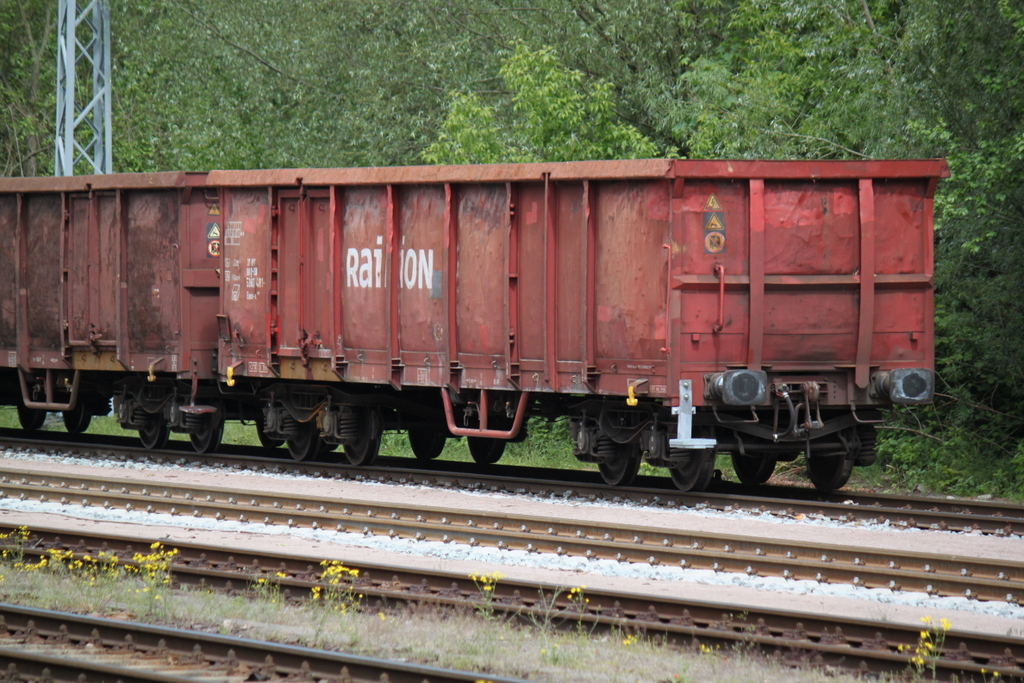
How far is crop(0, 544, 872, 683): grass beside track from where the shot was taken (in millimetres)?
6109

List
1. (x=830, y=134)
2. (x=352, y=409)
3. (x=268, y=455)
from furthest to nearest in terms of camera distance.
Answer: (x=830, y=134), (x=268, y=455), (x=352, y=409)

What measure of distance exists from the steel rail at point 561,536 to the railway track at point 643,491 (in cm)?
196

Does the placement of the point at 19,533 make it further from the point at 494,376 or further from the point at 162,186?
the point at 162,186

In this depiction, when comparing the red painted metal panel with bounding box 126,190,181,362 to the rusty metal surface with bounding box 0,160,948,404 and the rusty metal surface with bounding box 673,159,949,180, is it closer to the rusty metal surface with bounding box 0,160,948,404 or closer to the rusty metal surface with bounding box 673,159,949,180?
the rusty metal surface with bounding box 0,160,948,404

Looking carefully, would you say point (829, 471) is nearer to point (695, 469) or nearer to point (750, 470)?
point (750, 470)

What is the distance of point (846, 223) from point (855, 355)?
→ 1302mm

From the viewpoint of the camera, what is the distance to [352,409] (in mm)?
13977

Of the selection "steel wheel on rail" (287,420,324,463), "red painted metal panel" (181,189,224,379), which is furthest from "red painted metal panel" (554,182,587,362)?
"red painted metal panel" (181,189,224,379)

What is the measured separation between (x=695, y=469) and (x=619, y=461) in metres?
1.03

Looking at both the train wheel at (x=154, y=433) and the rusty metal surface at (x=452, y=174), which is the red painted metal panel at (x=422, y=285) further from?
the train wheel at (x=154, y=433)

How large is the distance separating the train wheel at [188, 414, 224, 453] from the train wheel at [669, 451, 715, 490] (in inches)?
264

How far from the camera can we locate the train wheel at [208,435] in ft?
50.2

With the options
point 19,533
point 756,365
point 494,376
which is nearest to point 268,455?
point 494,376

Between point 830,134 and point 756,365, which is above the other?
point 830,134
